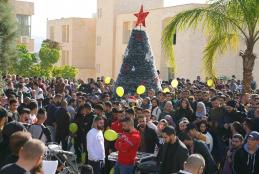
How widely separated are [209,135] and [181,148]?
243 cm

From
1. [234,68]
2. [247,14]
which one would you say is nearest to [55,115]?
[247,14]

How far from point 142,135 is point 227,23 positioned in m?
6.63

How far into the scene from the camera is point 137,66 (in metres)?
19.3

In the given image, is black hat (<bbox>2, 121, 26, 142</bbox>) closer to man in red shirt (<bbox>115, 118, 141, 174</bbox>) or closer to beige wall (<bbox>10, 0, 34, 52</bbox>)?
man in red shirt (<bbox>115, 118, 141, 174</bbox>)

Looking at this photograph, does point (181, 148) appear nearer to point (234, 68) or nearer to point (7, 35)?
point (7, 35)

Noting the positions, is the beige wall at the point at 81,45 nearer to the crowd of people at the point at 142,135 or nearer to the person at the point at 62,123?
the crowd of people at the point at 142,135

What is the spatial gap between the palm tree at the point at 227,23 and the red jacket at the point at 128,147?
22.8 feet

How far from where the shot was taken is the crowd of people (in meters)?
7.04

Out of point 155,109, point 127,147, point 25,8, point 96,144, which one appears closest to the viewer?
point 127,147

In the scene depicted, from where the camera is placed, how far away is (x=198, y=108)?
1326 cm

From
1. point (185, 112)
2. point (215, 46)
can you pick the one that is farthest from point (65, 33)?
point (185, 112)

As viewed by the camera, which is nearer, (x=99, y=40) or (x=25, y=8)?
(x=99, y=40)

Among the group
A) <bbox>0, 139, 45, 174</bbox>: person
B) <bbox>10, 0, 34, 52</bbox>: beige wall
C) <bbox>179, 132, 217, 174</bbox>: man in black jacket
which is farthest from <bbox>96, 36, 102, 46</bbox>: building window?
<bbox>0, 139, 45, 174</bbox>: person

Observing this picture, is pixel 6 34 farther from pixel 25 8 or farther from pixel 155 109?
pixel 25 8
